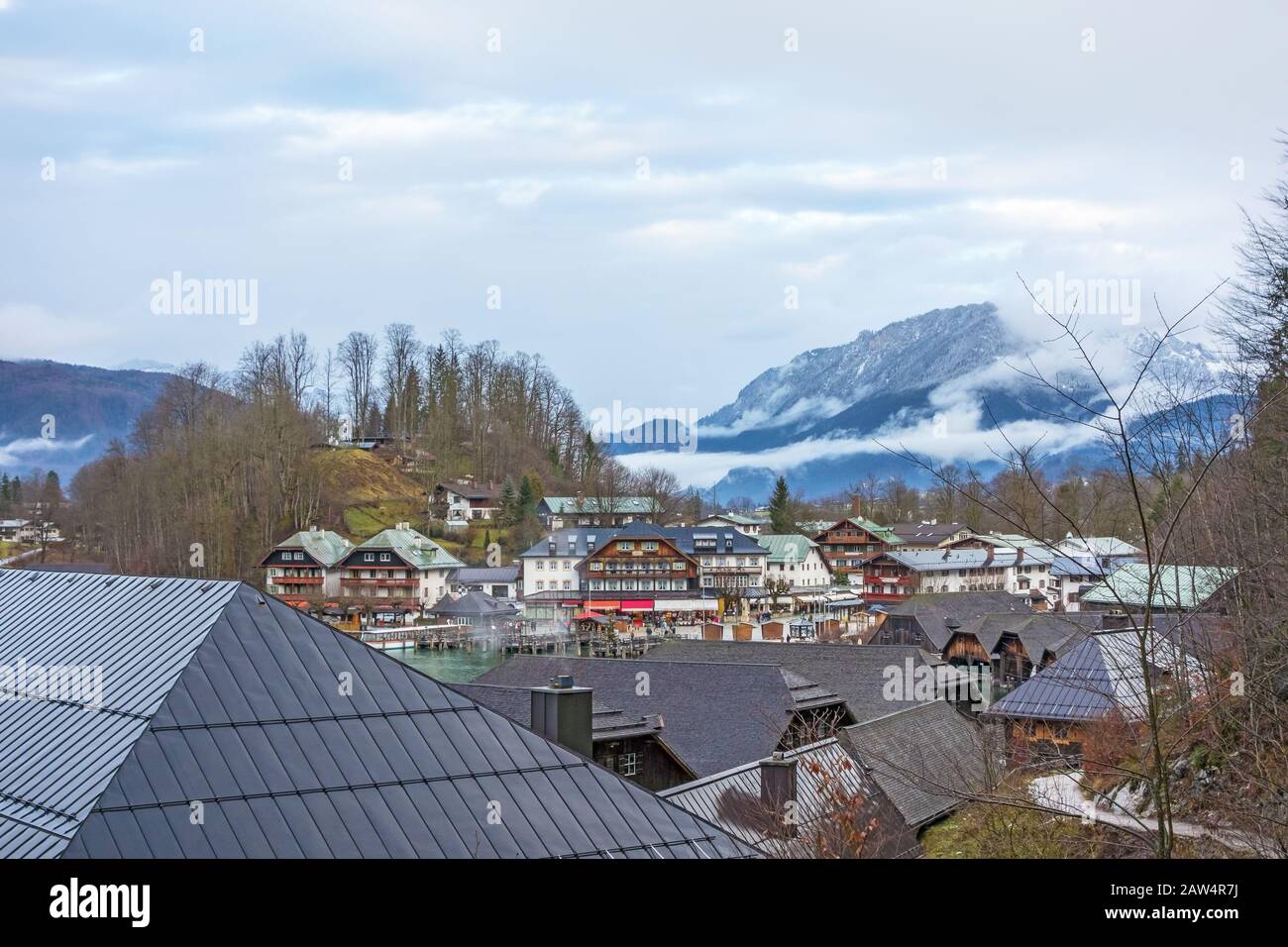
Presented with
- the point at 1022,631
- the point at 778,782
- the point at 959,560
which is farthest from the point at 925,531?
the point at 778,782

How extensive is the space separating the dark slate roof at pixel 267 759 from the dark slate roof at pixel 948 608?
46559mm

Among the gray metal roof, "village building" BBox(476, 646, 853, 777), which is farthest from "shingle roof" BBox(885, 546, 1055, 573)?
the gray metal roof

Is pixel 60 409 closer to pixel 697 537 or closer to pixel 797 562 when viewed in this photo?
pixel 697 537

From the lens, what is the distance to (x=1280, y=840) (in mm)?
7078

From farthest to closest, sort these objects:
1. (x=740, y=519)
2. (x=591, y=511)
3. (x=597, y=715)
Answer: (x=740, y=519) → (x=591, y=511) → (x=597, y=715)

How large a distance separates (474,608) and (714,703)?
1964 inches

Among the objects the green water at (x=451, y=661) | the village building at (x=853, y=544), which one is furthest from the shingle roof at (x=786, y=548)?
the green water at (x=451, y=661)

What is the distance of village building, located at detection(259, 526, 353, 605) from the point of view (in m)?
78.1

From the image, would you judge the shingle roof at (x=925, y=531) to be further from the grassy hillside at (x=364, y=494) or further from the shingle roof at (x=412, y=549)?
the grassy hillside at (x=364, y=494)

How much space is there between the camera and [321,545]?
82000 mm

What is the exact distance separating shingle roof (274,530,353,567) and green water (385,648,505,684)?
13.8 m
